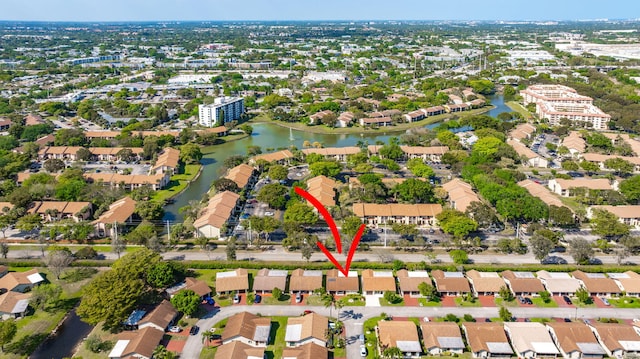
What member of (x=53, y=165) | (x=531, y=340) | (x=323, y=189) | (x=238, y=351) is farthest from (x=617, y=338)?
(x=53, y=165)

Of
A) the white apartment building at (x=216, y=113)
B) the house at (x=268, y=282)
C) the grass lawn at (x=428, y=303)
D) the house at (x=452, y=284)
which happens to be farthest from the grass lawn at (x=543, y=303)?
the white apartment building at (x=216, y=113)

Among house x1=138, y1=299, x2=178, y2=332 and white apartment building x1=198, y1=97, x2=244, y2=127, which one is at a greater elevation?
white apartment building x1=198, y1=97, x2=244, y2=127

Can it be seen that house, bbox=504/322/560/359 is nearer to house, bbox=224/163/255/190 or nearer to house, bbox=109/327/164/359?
house, bbox=109/327/164/359

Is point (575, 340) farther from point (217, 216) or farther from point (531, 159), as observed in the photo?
point (531, 159)

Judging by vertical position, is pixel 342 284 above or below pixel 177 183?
below

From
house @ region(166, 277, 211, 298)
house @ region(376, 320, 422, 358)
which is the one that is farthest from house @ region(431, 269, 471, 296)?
house @ region(166, 277, 211, 298)

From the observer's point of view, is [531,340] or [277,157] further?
[277,157]

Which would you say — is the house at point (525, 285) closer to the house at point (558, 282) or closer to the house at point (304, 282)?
the house at point (558, 282)
